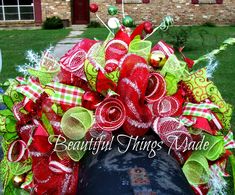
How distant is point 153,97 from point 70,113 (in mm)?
381

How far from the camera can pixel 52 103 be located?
236 centimetres

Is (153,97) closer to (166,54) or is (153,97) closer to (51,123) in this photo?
(166,54)

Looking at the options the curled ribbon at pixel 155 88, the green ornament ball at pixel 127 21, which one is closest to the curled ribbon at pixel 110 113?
the curled ribbon at pixel 155 88

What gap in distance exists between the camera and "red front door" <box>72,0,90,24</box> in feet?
75.7

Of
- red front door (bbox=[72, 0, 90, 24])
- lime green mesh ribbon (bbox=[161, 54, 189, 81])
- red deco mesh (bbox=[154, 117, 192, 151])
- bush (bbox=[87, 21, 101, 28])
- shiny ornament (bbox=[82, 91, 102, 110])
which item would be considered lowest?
bush (bbox=[87, 21, 101, 28])

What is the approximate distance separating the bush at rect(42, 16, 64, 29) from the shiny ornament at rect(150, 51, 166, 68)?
19772 millimetres

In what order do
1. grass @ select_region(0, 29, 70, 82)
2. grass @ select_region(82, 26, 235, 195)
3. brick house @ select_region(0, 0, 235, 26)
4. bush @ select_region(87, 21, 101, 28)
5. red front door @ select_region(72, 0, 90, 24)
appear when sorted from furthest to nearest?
red front door @ select_region(72, 0, 90, 24)
brick house @ select_region(0, 0, 235, 26)
bush @ select_region(87, 21, 101, 28)
grass @ select_region(0, 29, 70, 82)
grass @ select_region(82, 26, 235, 195)

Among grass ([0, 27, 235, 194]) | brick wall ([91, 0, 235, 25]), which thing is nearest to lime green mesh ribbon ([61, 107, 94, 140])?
grass ([0, 27, 235, 194])

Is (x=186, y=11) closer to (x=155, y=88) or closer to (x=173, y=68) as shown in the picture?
(x=173, y=68)

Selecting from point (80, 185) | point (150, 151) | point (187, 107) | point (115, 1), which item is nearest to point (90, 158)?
point (80, 185)

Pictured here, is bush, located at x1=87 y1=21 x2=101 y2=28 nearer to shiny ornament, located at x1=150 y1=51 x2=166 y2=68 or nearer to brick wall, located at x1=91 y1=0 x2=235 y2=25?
brick wall, located at x1=91 y1=0 x2=235 y2=25

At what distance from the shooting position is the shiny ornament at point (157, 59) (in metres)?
2.41

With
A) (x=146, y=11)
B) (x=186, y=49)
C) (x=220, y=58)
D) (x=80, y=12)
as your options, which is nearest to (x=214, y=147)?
(x=220, y=58)

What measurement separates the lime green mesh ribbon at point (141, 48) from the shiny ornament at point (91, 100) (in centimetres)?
28
